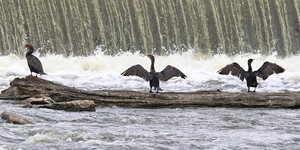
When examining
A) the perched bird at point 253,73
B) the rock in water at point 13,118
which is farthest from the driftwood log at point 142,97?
the rock in water at point 13,118

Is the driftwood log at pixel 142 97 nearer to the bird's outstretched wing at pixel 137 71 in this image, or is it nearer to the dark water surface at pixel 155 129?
the dark water surface at pixel 155 129

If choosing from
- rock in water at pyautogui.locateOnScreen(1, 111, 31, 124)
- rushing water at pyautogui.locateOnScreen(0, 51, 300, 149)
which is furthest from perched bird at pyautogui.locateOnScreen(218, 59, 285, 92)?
rock in water at pyautogui.locateOnScreen(1, 111, 31, 124)

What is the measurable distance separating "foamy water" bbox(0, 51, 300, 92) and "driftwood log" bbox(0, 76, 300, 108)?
4990 mm

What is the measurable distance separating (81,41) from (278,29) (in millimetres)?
8039

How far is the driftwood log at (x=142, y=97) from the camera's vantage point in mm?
12867

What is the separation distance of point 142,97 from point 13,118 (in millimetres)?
3119

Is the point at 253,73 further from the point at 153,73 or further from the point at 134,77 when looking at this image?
the point at 134,77

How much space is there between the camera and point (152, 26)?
1071 inches

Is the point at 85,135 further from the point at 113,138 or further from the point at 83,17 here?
the point at 83,17

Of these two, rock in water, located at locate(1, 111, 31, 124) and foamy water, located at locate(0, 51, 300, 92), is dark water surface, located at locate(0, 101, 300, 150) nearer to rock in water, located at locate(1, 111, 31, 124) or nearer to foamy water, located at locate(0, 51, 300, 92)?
rock in water, located at locate(1, 111, 31, 124)

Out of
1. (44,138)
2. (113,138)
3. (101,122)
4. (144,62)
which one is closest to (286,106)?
(101,122)

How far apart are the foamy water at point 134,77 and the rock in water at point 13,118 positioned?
7.02 m

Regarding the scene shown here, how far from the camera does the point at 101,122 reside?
1128 cm

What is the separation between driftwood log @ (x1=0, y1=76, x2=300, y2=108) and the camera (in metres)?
12.9
